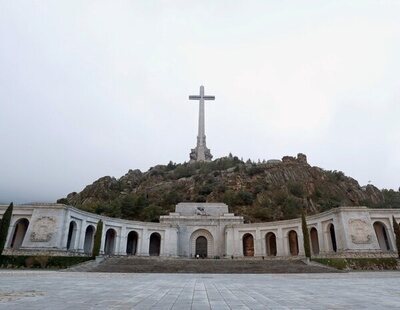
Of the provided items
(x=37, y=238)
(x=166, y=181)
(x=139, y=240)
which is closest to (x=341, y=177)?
(x=166, y=181)

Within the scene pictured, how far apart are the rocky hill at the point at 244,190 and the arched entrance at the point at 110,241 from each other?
45.8 ft

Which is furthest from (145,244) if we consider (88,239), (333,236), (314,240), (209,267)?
(333,236)

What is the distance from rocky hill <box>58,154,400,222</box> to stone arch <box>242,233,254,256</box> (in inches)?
471

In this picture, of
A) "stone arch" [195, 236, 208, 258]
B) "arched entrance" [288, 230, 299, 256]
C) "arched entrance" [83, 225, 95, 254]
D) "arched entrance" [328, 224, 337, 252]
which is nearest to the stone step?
"arched entrance" [328, 224, 337, 252]

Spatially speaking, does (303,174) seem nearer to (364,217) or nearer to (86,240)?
(364,217)

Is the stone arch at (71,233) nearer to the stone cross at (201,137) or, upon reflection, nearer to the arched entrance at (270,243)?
the arched entrance at (270,243)

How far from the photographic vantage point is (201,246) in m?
45.1

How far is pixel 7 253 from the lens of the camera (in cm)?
2711

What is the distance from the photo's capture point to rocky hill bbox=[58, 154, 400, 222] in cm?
6044

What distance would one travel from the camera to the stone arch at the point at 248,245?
44406mm

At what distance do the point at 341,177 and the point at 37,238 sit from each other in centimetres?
7415

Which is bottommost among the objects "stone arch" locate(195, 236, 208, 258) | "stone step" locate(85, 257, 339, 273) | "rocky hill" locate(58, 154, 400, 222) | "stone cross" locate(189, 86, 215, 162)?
"stone step" locate(85, 257, 339, 273)

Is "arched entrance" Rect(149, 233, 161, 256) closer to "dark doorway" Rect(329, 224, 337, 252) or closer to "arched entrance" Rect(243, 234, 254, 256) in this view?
"arched entrance" Rect(243, 234, 254, 256)

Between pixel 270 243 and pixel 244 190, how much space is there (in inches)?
1014
